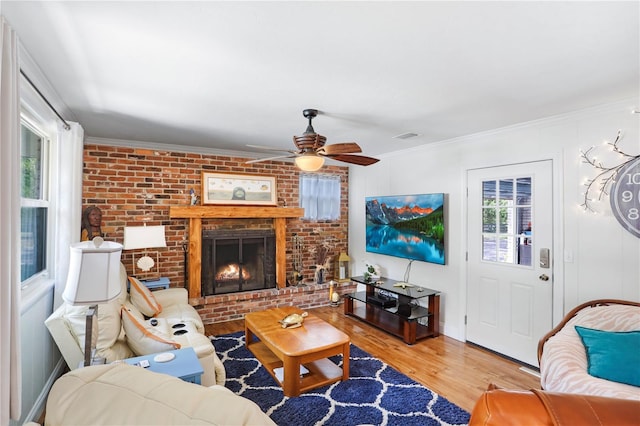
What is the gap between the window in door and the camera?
3.26 m

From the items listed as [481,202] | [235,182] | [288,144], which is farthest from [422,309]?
[235,182]

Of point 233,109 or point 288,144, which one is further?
point 288,144

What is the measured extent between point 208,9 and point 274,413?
98.3 inches

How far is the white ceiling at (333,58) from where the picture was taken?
148cm

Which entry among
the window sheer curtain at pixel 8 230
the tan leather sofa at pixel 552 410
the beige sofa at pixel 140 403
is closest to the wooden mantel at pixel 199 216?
the window sheer curtain at pixel 8 230

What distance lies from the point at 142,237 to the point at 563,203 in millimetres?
4218

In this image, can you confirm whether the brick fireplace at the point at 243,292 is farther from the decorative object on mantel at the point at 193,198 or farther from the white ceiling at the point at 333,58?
the white ceiling at the point at 333,58

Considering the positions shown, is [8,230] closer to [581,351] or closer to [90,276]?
[90,276]

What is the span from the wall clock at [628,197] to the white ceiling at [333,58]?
56 centimetres

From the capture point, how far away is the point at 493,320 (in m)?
3.51

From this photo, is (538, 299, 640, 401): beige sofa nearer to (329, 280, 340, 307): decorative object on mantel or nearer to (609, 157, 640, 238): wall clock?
(609, 157, 640, 238): wall clock

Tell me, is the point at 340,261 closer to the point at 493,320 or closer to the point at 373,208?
the point at 373,208

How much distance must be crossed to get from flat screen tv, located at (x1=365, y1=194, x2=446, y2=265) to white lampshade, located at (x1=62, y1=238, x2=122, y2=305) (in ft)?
11.0

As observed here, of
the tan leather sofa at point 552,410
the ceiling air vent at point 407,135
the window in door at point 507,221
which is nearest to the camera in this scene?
the tan leather sofa at point 552,410
